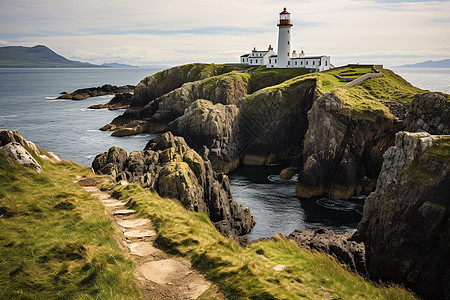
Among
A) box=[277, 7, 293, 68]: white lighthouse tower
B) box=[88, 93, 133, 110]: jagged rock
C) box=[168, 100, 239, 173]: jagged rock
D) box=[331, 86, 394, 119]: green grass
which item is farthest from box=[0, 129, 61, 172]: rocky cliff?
box=[88, 93, 133, 110]: jagged rock

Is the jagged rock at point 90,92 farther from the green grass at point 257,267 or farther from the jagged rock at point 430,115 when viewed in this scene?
the green grass at point 257,267

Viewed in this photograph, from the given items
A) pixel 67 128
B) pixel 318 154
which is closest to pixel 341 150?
pixel 318 154

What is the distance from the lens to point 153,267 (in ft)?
31.8

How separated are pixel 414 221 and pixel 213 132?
45.1 m

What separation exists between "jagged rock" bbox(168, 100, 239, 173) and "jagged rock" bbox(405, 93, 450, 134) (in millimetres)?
31458

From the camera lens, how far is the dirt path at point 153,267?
853 centimetres

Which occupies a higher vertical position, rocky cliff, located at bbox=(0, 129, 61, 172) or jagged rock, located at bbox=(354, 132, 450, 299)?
rocky cliff, located at bbox=(0, 129, 61, 172)

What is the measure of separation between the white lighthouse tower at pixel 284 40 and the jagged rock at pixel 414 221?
86.7 metres

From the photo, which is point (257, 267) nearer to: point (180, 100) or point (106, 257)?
point (106, 257)

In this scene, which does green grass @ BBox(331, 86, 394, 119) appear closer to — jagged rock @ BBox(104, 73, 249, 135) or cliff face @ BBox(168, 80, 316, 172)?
cliff face @ BBox(168, 80, 316, 172)

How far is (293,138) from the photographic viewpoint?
74438mm

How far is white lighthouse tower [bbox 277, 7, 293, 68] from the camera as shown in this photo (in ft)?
359

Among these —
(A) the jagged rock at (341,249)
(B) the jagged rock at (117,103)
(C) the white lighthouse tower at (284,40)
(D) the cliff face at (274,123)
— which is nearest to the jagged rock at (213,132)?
(D) the cliff face at (274,123)

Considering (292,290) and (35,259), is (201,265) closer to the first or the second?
(292,290)
